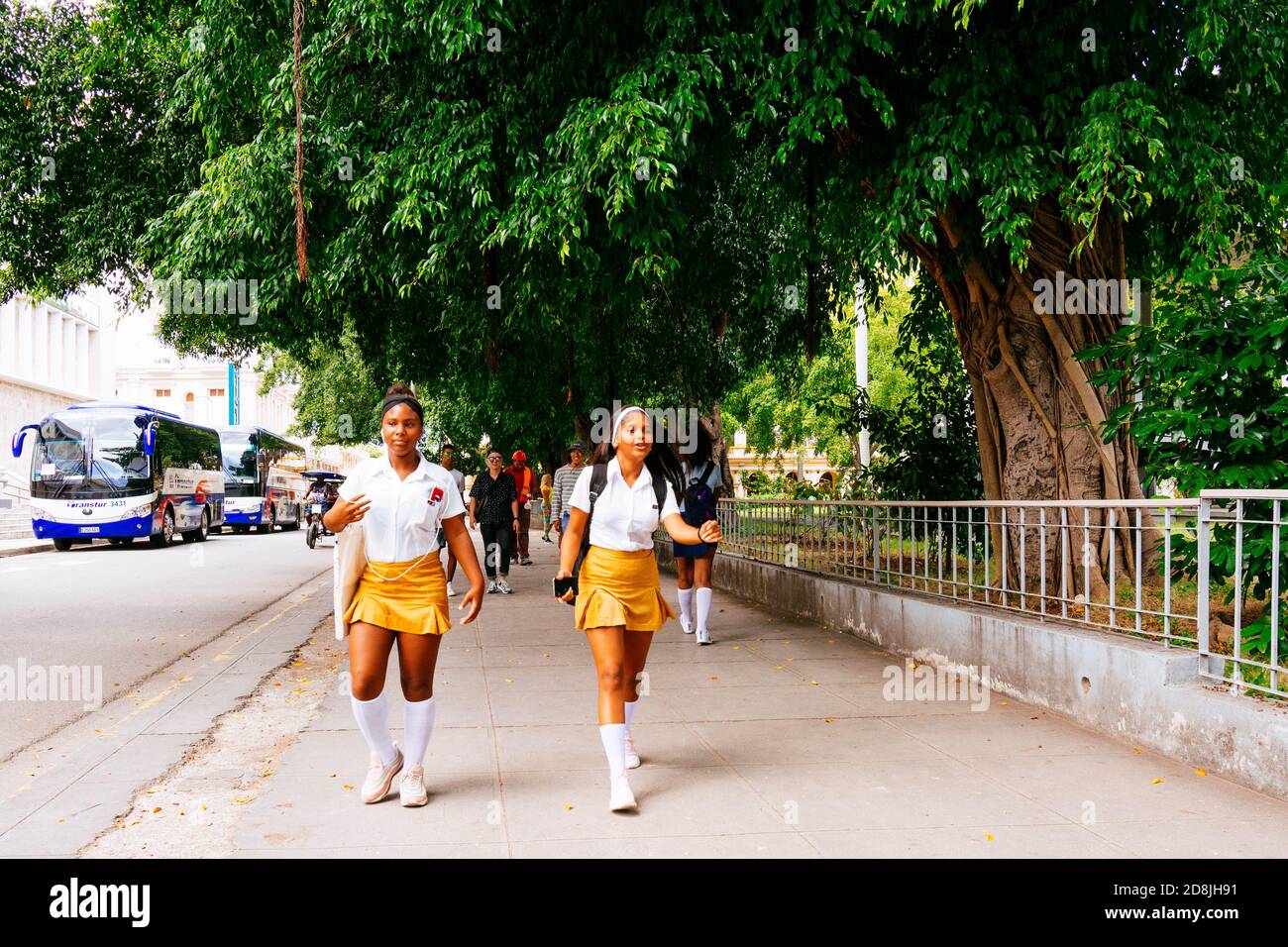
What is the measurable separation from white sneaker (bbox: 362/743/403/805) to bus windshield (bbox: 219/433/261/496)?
121 ft

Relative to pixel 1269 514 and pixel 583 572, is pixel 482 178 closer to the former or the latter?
pixel 583 572

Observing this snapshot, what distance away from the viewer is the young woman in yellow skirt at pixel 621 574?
485 centimetres

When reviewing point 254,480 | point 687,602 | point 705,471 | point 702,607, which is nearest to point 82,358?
point 254,480

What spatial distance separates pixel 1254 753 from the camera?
4793mm

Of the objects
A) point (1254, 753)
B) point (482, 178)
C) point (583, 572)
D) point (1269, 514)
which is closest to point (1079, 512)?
point (1269, 514)

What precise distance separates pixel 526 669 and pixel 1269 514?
5.07m

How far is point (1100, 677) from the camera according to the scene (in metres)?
5.97

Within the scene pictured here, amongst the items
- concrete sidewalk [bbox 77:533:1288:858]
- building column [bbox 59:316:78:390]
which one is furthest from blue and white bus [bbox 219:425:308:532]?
concrete sidewalk [bbox 77:533:1288:858]

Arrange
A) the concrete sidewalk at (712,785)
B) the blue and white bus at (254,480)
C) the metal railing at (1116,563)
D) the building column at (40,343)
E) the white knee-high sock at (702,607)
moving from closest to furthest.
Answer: the concrete sidewalk at (712,785) < the metal railing at (1116,563) < the white knee-high sock at (702,607) < the blue and white bus at (254,480) < the building column at (40,343)

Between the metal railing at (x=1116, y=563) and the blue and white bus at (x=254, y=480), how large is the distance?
33.8m

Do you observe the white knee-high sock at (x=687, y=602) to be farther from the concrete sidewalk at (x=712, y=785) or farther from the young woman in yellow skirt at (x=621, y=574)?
the young woman in yellow skirt at (x=621, y=574)

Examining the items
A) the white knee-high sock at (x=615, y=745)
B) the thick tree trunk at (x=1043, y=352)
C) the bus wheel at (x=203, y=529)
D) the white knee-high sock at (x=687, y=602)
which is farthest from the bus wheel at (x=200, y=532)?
the white knee-high sock at (x=615, y=745)

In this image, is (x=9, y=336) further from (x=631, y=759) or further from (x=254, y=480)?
(x=631, y=759)
